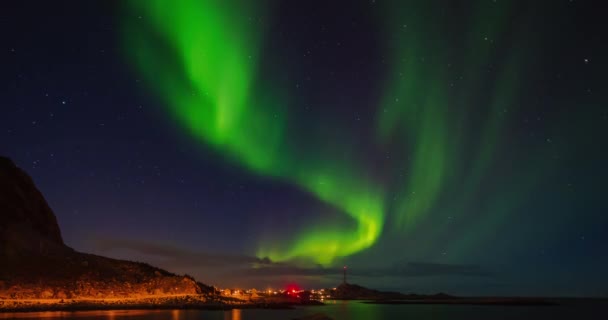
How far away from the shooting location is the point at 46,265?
10581 cm

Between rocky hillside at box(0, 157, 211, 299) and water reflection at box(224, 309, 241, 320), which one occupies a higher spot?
rocky hillside at box(0, 157, 211, 299)

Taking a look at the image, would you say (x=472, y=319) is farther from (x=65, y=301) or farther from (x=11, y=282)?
(x=11, y=282)

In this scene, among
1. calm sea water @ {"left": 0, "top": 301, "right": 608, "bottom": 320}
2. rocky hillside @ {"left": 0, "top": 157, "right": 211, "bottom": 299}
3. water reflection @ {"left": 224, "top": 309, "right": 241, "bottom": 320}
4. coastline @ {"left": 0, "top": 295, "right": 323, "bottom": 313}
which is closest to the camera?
calm sea water @ {"left": 0, "top": 301, "right": 608, "bottom": 320}

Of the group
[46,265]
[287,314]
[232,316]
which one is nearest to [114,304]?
[46,265]

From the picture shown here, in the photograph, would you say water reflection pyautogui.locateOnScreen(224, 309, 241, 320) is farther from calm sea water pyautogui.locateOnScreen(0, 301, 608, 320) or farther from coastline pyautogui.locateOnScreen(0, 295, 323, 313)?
coastline pyautogui.locateOnScreen(0, 295, 323, 313)

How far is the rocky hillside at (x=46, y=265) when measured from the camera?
98.9 metres

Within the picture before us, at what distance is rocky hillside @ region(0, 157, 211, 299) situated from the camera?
98938 mm

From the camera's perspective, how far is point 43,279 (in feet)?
329

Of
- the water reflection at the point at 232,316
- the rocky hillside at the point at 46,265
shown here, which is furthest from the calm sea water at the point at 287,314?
the rocky hillside at the point at 46,265

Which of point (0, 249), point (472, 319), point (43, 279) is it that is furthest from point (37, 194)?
point (472, 319)

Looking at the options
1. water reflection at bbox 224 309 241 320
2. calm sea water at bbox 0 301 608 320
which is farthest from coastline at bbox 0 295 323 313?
water reflection at bbox 224 309 241 320

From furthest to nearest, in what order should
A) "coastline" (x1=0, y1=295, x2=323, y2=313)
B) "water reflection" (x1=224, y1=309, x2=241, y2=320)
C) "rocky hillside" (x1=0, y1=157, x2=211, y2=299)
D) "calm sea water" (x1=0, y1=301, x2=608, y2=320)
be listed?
1. "rocky hillside" (x1=0, y1=157, x2=211, y2=299)
2. "coastline" (x1=0, y1=295, x2=323, y2=313)
3. "water reflection" (x1=224, y1=309, x2=241, y2=320)
4. "calm sea water" (x1=0, y1=301, x2=608, y2=320)

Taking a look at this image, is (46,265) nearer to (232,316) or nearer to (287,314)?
(232,316)

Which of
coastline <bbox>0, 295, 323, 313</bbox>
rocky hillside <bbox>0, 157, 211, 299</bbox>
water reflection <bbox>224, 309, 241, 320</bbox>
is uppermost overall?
rocky hillside <bbox>0, 157, 211, 299</bbox>
